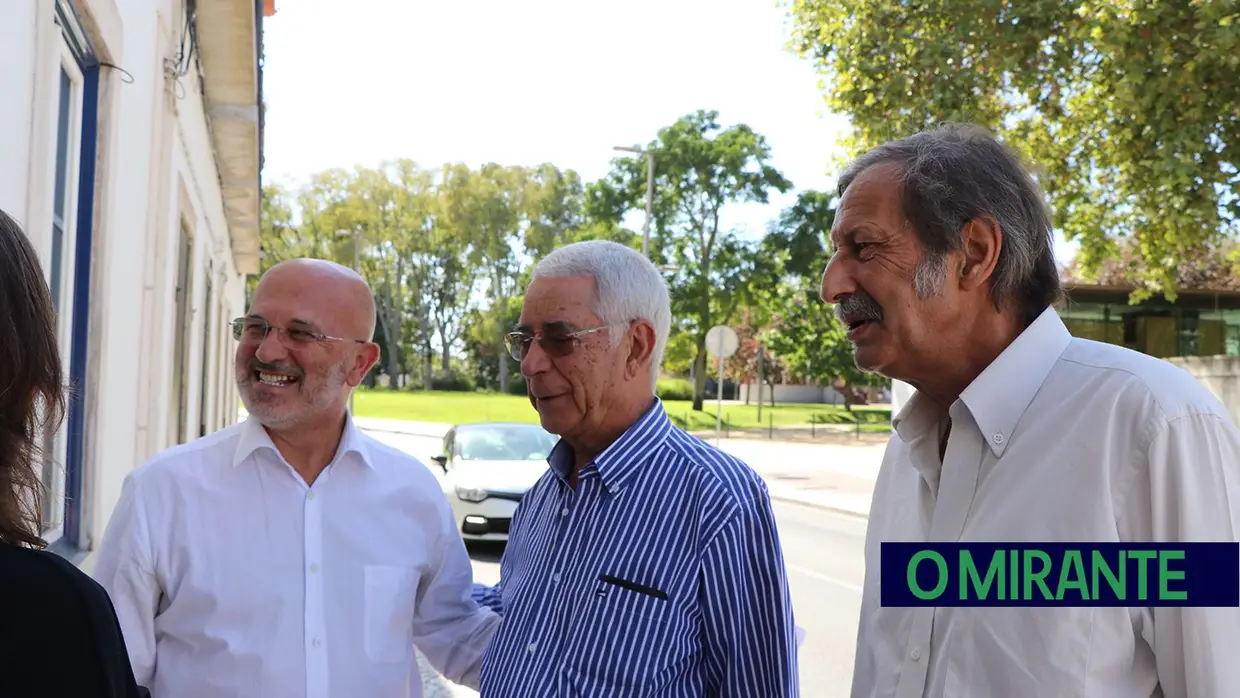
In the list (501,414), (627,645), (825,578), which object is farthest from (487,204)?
(627,645)

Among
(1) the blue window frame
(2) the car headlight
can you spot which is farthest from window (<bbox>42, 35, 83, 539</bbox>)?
(2) the car headlight

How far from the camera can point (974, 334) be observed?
6.76 feet

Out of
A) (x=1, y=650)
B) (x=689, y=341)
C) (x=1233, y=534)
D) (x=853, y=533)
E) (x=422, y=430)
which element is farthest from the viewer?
(x=689, y=341)

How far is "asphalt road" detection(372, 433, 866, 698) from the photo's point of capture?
22.1 ft

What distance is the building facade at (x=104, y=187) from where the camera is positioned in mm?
3260

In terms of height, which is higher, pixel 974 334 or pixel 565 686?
pixel 974 334

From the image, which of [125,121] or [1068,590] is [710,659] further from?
[125,121]

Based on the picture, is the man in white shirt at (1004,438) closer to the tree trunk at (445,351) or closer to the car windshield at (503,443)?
the car windshield at (503,443)

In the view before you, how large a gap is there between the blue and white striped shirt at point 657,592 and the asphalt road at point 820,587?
4216 mm

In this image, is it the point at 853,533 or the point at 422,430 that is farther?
the point at 422,430

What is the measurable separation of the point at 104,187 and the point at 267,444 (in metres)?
2.24

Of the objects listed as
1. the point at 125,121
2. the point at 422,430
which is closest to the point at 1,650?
the point at 125,121

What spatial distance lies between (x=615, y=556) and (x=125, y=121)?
378cm

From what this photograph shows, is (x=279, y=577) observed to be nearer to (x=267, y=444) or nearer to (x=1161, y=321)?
(x=267, y=444)
